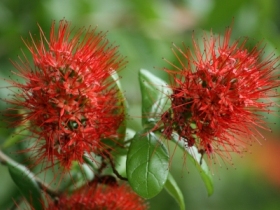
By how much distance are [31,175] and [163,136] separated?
497mm

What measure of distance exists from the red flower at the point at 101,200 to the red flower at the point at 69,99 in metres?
0.15

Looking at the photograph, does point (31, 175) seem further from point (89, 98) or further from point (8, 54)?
point (8, 54)

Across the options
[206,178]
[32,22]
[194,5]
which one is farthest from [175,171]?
[206,178]

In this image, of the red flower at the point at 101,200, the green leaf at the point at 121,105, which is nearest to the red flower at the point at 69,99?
the green leaf at the point at 121,105

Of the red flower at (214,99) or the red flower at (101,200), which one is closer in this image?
the red flower at (214,99)

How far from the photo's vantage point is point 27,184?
180 cm

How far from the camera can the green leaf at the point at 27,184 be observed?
177cm

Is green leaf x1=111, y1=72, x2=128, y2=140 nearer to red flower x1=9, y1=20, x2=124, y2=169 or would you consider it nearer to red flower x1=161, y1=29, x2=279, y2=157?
red flower x1=9, y1=20, x2=124, y2=169

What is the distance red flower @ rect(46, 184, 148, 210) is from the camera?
1.73m

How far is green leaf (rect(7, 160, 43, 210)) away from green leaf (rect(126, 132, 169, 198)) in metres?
0.36

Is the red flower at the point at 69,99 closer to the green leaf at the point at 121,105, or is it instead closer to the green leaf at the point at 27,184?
the green leaf at the point at 121,105

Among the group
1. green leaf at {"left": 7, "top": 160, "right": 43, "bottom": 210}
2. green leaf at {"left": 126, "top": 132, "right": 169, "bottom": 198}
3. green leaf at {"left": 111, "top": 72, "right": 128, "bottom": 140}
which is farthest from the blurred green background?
green leaf at {"left": 126, "top": 132, "right": 169, "bottom": 198}

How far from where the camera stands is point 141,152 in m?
1.60

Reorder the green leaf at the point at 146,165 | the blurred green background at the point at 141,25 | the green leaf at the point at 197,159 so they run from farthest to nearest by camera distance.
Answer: the blurred green background at the point at 141,25, the green leaf at the point at 197,159, the green leaf at the point at 146,165
